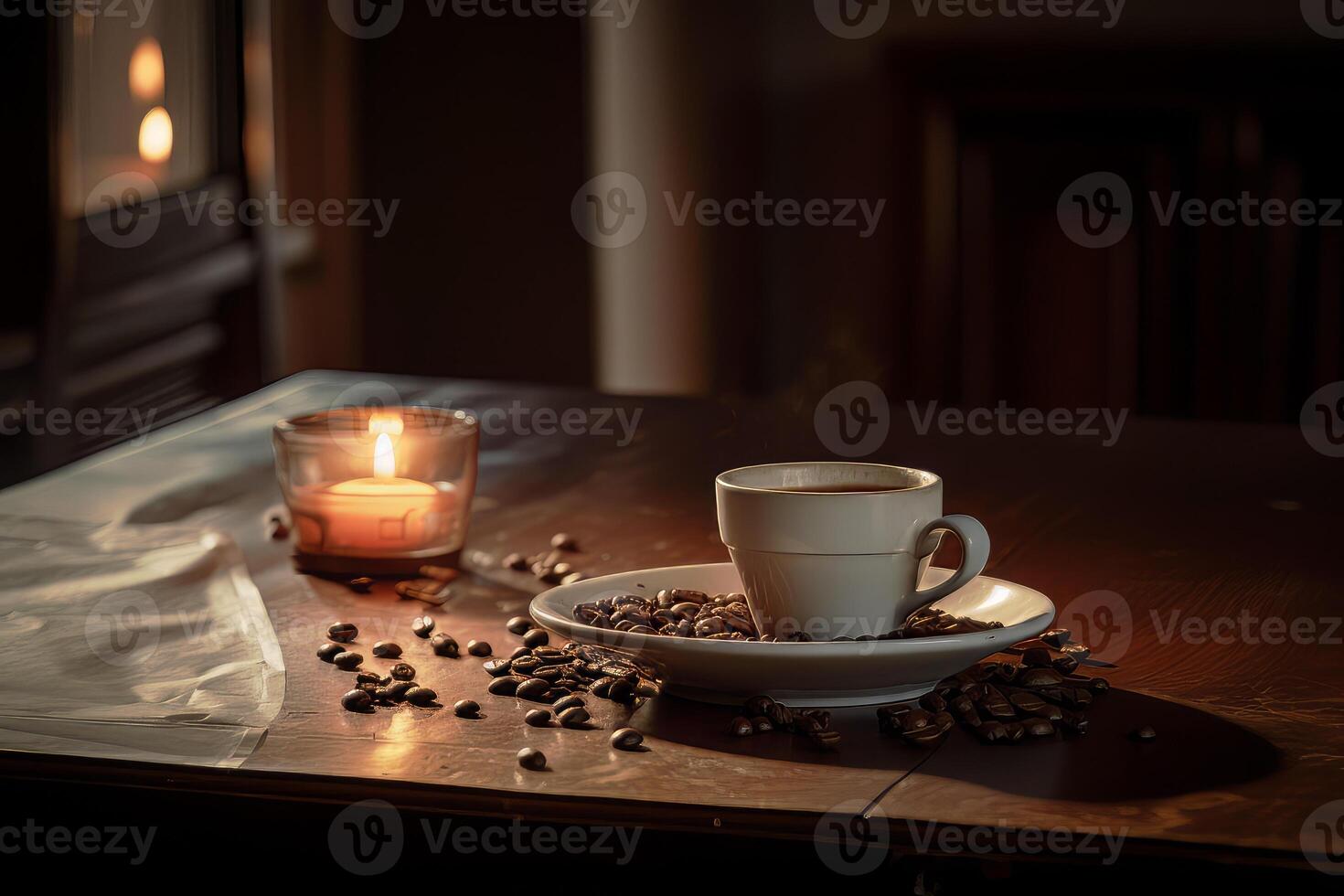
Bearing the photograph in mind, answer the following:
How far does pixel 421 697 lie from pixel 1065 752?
0.98ft

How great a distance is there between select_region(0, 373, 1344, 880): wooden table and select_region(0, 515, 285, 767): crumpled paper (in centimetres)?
2

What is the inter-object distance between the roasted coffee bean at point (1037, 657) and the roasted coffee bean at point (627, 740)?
0.22 meters

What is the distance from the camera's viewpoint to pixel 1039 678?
68 centimetres

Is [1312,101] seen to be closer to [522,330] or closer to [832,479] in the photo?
[522,330]

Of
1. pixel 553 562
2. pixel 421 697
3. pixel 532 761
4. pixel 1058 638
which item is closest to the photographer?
pixel 532 761

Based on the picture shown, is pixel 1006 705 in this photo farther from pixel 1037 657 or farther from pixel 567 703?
pixel 567 703

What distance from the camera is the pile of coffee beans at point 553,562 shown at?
3.25ft

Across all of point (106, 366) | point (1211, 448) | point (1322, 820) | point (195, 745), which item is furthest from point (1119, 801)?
point (106, 366)

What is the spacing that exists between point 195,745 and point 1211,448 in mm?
1180

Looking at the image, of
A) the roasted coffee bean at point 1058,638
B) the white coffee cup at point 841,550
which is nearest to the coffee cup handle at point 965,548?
the white coffee cup at point 841,550

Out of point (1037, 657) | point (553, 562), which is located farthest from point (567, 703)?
point (553, 562)

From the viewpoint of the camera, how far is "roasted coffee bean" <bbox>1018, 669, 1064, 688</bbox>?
681 mm

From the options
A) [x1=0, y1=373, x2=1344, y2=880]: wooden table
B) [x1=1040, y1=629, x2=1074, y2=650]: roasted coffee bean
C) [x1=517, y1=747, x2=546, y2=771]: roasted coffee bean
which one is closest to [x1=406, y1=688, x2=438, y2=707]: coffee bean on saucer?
[x1=0, y1=373, x2=1344, y2=880]: wooden table

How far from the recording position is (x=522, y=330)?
415cm
